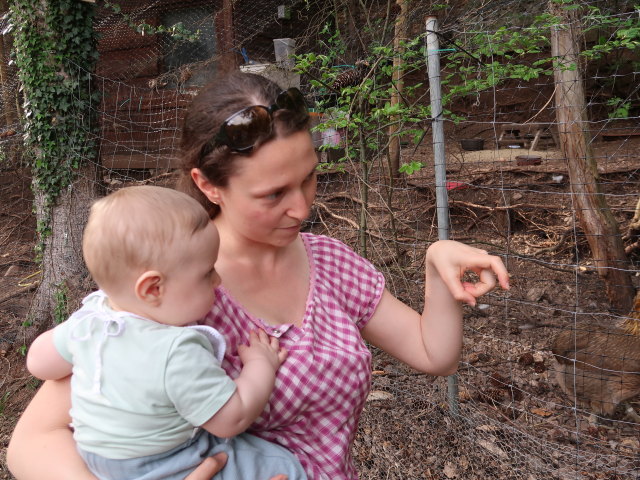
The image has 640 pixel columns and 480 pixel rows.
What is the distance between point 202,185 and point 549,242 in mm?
4924

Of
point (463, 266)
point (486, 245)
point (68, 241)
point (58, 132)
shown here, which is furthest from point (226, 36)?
point (463, 266)

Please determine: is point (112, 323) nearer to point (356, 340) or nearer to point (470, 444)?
point (356, 340)

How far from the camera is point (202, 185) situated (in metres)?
1.48

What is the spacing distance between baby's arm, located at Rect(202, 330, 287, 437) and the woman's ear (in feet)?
1.24

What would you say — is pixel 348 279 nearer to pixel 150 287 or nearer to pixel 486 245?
pixel 150 287

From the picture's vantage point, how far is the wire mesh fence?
11.1 feet

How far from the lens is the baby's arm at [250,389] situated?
3.76 feet

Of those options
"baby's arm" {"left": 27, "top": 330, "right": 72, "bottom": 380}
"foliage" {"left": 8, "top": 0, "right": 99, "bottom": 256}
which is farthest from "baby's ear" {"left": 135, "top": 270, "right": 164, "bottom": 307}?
"foliage" {"left": 8, "top": 0, "right": 99, "bottom": 256}

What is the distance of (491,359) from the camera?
4.33 meters

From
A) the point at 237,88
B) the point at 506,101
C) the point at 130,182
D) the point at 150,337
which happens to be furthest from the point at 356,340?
the point at 506,101

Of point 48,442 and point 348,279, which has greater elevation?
point 348,279

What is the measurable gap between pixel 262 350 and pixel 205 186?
45 cm

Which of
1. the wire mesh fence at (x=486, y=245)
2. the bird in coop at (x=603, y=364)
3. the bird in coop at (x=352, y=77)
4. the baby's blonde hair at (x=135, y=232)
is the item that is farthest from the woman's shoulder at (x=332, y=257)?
the bird in coop at (x=352, y=77)

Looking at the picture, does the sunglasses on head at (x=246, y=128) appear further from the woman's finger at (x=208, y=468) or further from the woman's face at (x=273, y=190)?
the woman's finger at (x=208, y=468)
